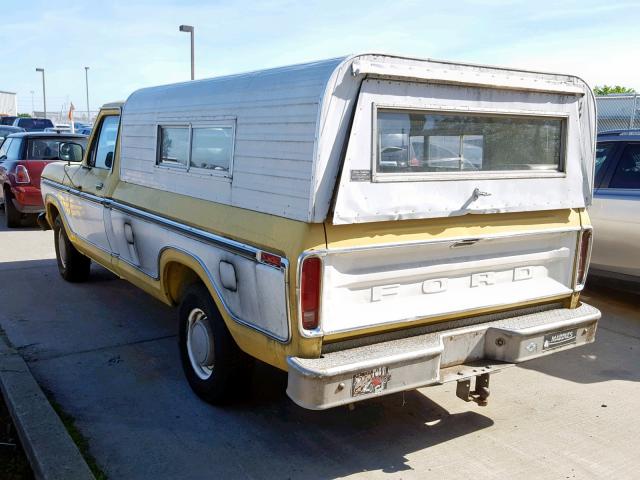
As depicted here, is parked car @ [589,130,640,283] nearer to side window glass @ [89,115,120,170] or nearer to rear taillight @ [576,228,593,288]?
rear taillight @ [576,228,593,288]

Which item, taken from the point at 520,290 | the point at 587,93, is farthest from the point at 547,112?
the point at 520,290

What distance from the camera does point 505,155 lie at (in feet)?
12.6

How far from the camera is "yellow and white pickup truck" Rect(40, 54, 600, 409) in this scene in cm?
314

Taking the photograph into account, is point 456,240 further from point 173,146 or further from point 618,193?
point 618,193

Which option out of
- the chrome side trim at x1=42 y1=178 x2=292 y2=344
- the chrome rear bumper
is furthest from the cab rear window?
the chrome rear bumper

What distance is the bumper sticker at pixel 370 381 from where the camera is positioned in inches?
122

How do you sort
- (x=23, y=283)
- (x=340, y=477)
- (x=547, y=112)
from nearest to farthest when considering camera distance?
(x=340, y=477), (x=547, y=112), (x=23, y=283)

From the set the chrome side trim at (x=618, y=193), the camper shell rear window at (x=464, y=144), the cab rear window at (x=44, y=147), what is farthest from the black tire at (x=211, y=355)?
the cab rear window at (x=44, y=147)

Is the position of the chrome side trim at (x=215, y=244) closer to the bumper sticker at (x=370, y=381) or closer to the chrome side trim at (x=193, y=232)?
the chrome side trim at (x=193, y=232)

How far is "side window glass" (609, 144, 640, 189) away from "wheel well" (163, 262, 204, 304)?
14.3ft

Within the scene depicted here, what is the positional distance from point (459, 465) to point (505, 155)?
182 cm

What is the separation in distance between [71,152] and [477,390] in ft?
16.0

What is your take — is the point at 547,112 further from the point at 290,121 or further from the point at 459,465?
the point at 459,465

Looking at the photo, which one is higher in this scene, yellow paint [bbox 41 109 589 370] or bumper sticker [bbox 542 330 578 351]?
yellow paint [bbox 41 109 589 370]
